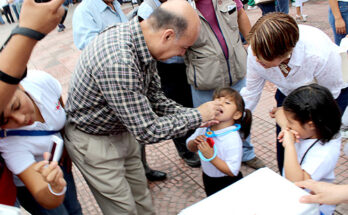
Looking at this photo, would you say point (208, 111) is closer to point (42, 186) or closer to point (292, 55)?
point (292, 55)

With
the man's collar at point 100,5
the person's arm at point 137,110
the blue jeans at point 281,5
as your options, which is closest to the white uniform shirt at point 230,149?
the person's arm at point 137,110

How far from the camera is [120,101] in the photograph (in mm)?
1662

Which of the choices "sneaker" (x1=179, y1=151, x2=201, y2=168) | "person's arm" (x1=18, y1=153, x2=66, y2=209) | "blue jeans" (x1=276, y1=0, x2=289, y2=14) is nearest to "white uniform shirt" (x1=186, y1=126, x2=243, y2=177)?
"person's arm" (x1=18, y1=153, x2=66, y2=209)

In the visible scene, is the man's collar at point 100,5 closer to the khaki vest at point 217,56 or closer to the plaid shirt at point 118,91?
the khaki vest at point 217,56

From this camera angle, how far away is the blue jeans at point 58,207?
1.93 metres

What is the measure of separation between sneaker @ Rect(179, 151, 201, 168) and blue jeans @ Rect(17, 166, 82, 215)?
1381mm

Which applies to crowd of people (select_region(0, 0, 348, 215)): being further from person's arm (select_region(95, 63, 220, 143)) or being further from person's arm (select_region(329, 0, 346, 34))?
person's arm (select_region(329, 0, 346, 34))

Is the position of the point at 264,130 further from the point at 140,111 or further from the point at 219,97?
the point at 140,111

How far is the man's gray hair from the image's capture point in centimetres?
171

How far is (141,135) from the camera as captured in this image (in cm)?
177

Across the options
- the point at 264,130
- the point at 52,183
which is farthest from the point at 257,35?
the point at 264,130

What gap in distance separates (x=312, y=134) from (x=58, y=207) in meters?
1.65

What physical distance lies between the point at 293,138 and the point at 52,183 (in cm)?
136

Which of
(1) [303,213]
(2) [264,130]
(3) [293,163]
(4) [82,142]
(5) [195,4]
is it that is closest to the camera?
(1) [303,213]
